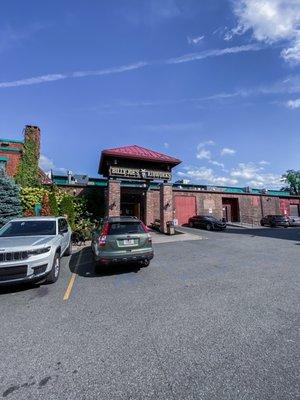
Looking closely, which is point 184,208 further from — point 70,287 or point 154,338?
point 154,338

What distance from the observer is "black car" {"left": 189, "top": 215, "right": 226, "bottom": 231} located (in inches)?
1019

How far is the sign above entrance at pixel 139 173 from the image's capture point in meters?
20.2

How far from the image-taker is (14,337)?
431cm

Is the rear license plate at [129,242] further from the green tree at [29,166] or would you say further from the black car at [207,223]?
the black car at [207,223]

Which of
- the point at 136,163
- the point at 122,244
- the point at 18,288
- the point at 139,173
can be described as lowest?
the point at 18,288

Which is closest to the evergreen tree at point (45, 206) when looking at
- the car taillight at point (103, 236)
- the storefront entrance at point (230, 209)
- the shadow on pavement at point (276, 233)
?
the car taillight at point (103, 236)

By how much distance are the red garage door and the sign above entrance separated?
9558 millimetres

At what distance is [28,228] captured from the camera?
28.6 ft

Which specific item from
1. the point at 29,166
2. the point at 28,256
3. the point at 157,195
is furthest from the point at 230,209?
the point at 28,256

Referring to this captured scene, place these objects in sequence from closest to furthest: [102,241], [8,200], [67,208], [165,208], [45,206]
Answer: [102,241] → [8,200] → [45,206] → [67,208] → [165,208]

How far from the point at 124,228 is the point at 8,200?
11.2 m

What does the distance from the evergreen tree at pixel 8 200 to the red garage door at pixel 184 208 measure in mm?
17651

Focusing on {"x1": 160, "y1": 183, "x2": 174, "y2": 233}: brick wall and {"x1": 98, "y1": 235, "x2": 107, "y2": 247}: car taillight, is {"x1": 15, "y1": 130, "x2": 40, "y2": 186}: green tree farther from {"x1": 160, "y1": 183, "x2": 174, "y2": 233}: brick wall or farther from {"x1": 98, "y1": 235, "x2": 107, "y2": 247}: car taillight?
{"x1": 98, "y1": 235, "x2": 107, "y2": 247}: car taillight

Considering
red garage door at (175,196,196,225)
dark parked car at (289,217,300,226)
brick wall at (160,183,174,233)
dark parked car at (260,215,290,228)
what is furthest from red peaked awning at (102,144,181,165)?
dark parked car at (289,217,300,226)
